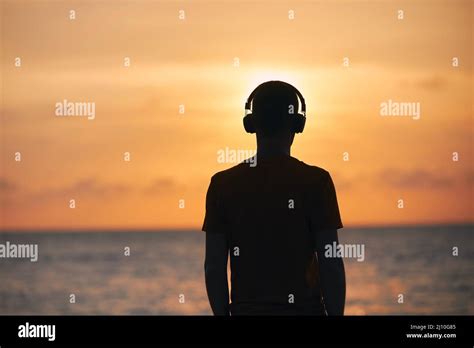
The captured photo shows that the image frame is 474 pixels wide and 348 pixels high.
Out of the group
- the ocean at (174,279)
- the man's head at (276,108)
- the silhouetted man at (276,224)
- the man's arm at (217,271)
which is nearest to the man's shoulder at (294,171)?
the silhouetted man at (276,224)

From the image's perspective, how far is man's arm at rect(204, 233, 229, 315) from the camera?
157 inches

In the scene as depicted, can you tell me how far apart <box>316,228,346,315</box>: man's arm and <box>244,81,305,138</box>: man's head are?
0.51 meters

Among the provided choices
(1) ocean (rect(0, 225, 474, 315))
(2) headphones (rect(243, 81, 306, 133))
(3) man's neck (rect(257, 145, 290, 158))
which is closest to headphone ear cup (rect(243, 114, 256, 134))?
(2) headphones (rect(243, 81, 306, 133))

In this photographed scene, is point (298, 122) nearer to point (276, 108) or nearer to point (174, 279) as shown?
point (276, 108)

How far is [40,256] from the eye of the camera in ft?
200

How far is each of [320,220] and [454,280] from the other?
128 ft

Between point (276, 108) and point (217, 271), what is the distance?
2.66 ft

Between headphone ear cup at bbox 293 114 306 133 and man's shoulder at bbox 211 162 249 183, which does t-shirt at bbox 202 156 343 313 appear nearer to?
man's shoulder at bbox 211 162 249 183

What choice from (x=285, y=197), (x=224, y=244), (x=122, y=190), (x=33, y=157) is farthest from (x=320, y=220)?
(x=122, y=190)

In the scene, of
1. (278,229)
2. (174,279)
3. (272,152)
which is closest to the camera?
(278,229)

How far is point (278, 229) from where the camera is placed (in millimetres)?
3834

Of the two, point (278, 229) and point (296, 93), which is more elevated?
point (296, 93)

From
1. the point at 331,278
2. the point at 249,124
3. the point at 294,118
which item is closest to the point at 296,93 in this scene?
the point at 294,118

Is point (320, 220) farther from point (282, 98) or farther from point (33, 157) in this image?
point (33, 157)
